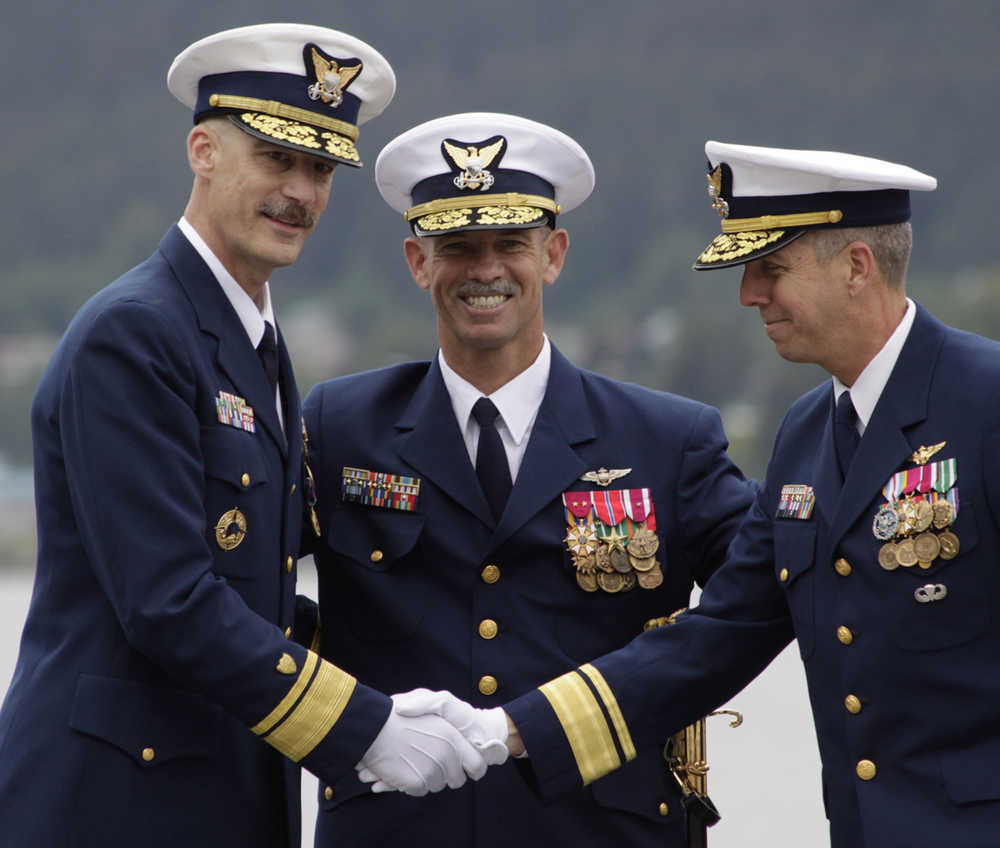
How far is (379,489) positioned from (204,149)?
33.7 inches

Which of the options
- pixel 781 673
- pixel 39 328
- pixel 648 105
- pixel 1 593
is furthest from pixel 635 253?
pixel 781 673

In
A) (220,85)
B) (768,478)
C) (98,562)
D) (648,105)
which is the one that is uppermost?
(648,105)

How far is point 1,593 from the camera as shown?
645 inches

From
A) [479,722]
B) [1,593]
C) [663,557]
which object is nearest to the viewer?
[479,722]

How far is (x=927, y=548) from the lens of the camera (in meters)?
2.67

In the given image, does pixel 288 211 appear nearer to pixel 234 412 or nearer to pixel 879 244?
pixel 234 412

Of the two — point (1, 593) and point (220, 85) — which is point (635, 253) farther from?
point (220, 85)

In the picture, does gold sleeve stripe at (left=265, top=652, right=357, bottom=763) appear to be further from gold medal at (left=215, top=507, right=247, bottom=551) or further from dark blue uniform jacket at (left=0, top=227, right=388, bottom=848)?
gold medal at (left=215, top=507, right=247, bottom=551)

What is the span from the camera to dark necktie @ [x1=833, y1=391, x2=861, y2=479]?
9.50 feet

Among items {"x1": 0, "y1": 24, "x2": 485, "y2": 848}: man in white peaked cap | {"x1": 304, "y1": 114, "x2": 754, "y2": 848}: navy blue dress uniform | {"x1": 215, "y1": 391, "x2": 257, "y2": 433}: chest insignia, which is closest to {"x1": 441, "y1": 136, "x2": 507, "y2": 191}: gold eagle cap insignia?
{"x1": 304, "y1": 114, "x2": 754, "y2": 848}: navy blue dress uniform

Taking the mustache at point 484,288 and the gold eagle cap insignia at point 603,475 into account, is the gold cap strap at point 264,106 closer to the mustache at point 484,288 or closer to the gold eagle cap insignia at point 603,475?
the mustache at point 484,288

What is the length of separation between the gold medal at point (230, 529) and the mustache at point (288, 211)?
0.61 m

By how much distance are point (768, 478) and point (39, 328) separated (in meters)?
34.5

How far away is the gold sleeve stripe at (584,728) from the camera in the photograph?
3172 millimetres
